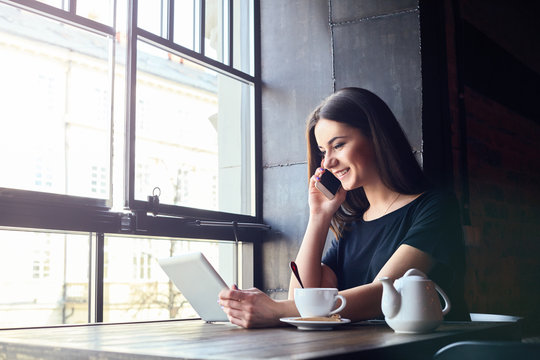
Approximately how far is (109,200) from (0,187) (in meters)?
0.49

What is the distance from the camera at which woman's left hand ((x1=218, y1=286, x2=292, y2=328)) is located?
1.61 metres

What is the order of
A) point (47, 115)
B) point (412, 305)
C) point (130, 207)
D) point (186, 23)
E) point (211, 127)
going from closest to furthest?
point (412, 305), point (130, 207), point (47, 115), point (186, 23), point (211, 127)

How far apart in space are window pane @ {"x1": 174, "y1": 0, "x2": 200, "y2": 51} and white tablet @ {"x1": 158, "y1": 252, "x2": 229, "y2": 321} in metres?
1.61

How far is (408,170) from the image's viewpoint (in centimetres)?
210

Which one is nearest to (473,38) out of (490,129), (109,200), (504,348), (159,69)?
(490,129)

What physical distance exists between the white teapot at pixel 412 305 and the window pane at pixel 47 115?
4.79 feet

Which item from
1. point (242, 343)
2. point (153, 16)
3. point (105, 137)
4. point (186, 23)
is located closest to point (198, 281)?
point (242, 343)

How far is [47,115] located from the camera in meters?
2.87

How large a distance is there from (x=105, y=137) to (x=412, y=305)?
1697 millimetres

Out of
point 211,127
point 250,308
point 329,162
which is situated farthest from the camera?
point 211,127

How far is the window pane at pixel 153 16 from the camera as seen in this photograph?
2840 millimetres

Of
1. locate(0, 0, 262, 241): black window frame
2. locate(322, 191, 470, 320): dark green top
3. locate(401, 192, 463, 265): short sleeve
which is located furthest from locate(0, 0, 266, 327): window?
A: locate(401, 192, 463, 265): short sleeve

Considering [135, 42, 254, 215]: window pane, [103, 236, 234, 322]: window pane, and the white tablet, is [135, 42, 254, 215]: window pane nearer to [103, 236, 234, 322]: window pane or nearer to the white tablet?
[103, 236, 234, 322]: window pane

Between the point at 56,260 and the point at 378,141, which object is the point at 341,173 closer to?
the point at 378,141
